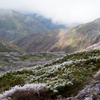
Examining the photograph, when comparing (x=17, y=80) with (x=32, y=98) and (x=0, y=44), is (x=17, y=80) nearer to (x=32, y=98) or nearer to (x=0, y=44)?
(x=32, y=98)

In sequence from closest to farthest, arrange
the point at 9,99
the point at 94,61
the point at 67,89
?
the point at 9,99, the point at 67,89, the point at 94,61

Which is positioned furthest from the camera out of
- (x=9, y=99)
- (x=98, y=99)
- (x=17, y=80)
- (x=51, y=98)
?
(x=17, y=80)

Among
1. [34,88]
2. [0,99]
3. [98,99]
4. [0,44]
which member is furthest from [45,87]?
[0,44]

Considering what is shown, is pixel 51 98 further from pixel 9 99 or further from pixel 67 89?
pixel 9 99

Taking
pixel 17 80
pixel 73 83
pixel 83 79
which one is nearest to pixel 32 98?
pixel 73 83

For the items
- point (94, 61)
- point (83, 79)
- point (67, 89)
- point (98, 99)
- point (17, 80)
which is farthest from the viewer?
point (94, 61)

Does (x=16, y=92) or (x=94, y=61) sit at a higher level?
(x=94, y=61)

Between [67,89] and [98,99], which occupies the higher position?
[98,99]

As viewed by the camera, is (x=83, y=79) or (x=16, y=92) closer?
(x=16, y=92)

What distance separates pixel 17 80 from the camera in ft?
39.7

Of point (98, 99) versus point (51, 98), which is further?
point (51, 98)

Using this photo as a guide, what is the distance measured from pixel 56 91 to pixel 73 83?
5.90 ft

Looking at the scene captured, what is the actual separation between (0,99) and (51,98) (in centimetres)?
312

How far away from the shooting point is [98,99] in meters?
5.41
